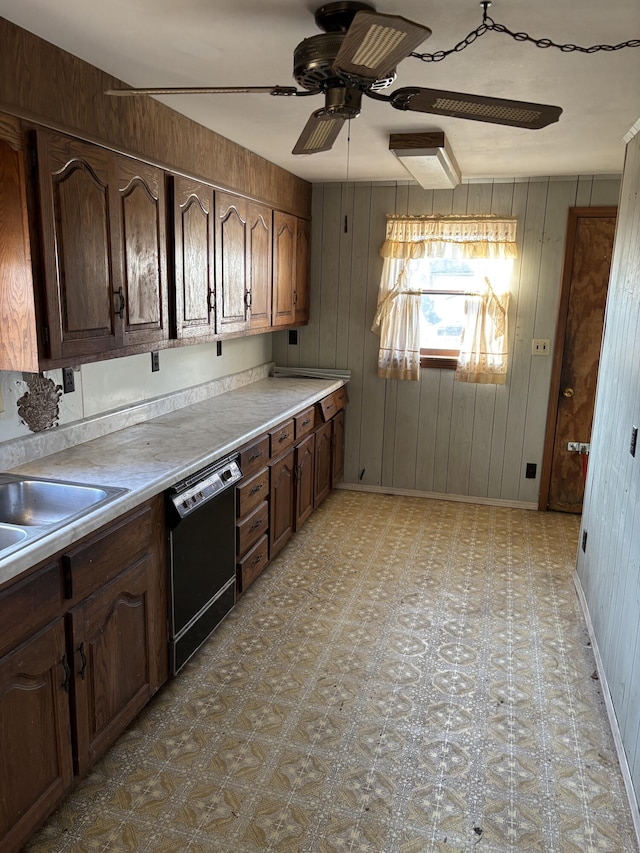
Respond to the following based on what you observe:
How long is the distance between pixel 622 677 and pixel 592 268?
294 centimetres

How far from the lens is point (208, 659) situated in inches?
107

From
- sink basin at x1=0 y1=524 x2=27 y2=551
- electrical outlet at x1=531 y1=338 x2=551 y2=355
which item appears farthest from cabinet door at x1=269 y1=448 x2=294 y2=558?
electrical outlet at x1=531 y1=338 x2=551 y2=355

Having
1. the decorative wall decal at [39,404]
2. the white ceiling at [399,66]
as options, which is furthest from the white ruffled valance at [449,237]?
the decorative wall decal at [39,404]

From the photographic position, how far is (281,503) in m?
3.63

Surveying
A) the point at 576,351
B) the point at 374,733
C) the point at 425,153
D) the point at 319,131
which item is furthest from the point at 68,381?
the point at 576,351

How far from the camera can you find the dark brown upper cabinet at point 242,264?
129 inches

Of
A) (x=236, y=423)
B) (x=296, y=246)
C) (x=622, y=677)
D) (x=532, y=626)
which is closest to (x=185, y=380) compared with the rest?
(x=236, y=423)

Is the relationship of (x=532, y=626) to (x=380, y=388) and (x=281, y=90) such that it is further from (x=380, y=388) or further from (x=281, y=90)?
(x=281, y=90)

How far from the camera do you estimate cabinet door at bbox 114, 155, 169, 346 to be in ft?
7.96

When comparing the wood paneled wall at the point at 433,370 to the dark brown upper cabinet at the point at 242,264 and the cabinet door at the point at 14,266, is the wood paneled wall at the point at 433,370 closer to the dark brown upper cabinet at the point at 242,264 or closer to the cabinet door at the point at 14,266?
the dark brown upper cabinet at the point at 242,264

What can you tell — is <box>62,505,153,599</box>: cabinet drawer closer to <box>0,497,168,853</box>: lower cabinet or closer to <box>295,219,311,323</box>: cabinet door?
<box>0,497,168,853</box>: lower cabinet

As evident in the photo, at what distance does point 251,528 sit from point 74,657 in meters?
1.38

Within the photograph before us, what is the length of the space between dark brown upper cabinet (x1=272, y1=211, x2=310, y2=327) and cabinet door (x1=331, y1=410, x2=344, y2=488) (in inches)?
31.3

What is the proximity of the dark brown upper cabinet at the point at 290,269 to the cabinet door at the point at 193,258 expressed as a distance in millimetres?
945
